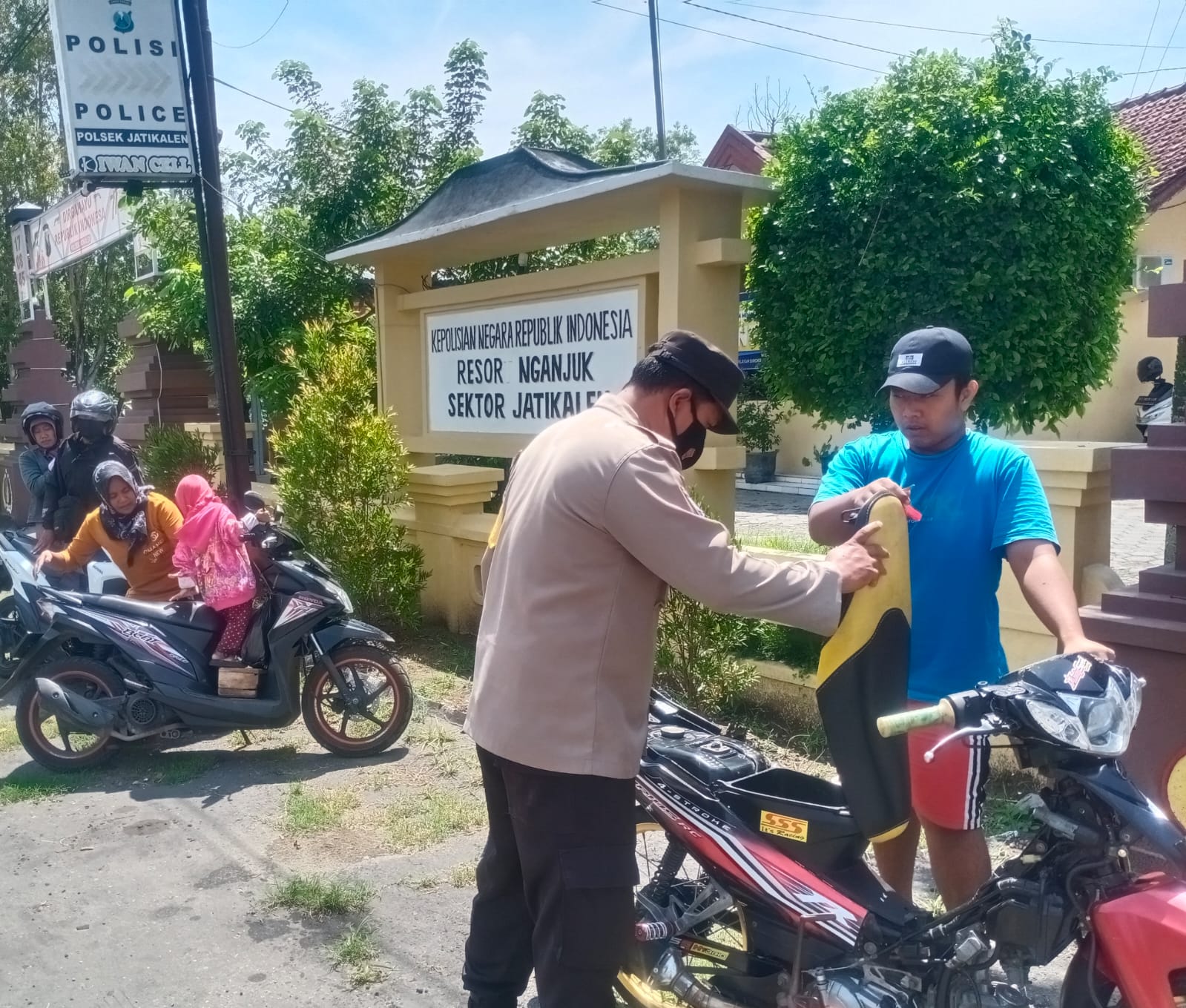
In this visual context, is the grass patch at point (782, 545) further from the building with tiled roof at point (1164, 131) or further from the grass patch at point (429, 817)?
the building with tiled roof at point (1164, 131)

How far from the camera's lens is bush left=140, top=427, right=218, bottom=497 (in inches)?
400

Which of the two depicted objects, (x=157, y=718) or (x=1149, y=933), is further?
(x=157, y=718)

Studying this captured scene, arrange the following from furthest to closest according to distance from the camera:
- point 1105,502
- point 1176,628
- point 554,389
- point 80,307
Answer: point 80,307 → point 554,389 → point 1105,502 → point 1176,628

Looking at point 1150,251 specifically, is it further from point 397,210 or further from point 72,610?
point 72,610

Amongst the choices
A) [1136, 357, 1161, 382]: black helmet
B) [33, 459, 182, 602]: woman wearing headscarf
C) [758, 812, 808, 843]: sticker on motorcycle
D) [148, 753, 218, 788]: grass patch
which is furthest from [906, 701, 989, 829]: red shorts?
[1136, 357, 1161, 382]: black helmet

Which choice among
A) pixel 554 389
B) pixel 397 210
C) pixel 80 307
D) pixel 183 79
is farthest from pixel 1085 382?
pixel 80 307

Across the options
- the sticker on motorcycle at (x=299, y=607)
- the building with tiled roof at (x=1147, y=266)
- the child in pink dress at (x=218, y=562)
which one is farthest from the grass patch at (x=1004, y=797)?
the building with tiled roof at (x=1147, y=266)

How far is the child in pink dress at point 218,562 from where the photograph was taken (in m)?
4.94

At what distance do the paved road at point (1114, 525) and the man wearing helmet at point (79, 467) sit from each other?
197 inches

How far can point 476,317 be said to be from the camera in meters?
6.96

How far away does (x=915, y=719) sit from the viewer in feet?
6.65

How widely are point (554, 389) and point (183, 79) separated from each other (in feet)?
11.4

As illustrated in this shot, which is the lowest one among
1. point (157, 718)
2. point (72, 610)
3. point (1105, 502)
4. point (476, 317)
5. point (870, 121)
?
point (157, 718)

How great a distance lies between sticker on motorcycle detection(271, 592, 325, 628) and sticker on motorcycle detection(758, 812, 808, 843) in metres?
2.97
